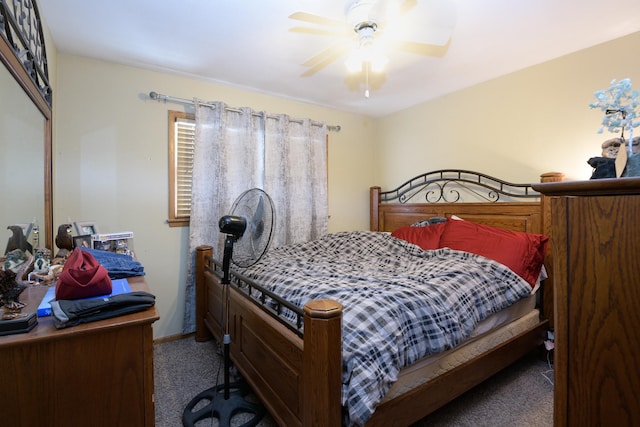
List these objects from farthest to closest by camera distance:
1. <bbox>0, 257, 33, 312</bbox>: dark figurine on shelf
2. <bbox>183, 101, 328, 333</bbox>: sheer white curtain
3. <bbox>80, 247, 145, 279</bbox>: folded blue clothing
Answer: <bbox>183, 101, 328, 333</bbox>: sheer white curtain
<bbox>80, 247, 145, 279</bbox>: folded blue clothing
<bbox>0, 257, 33, 312</bbox>: dark figurine on shelf

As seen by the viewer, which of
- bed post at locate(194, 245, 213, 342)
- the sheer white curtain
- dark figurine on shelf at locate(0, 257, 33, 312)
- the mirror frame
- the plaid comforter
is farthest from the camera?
the sheer white curtain

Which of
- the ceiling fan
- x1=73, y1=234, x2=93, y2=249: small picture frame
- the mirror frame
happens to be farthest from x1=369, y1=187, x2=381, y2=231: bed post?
the mirror frame

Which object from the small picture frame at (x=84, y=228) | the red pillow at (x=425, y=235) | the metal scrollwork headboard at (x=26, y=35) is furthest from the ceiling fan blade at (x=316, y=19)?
the small picture frame at (x=84, y=228)

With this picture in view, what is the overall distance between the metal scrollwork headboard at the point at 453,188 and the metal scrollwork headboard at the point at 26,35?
3211 millimetres

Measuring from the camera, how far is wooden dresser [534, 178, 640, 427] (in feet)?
1.65

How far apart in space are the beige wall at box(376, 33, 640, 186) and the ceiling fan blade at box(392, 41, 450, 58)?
2.85 ft

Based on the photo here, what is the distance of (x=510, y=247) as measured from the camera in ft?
7.15

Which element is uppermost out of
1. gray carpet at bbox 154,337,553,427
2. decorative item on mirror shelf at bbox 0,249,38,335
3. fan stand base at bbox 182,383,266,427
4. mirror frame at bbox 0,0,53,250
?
mirror frame at bbox 0,0,53,250

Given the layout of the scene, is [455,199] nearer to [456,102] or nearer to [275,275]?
[456,102]

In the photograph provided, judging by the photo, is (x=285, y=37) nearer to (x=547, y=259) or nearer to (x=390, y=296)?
(x=390, y=296)

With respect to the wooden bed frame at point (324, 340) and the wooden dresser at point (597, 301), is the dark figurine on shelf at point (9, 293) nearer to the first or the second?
the wooden bed frame at point (324, 340)

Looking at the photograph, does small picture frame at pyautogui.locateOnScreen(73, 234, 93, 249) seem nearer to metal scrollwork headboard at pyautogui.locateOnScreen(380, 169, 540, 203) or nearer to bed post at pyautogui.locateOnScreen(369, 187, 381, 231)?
bed post at pyautogui.locateOnScreen(369, 187, 381, 231)

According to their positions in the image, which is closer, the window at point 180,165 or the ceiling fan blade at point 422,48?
the ceiling fan blade at point 422,48

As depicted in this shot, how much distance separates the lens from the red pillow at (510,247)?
212 cm
